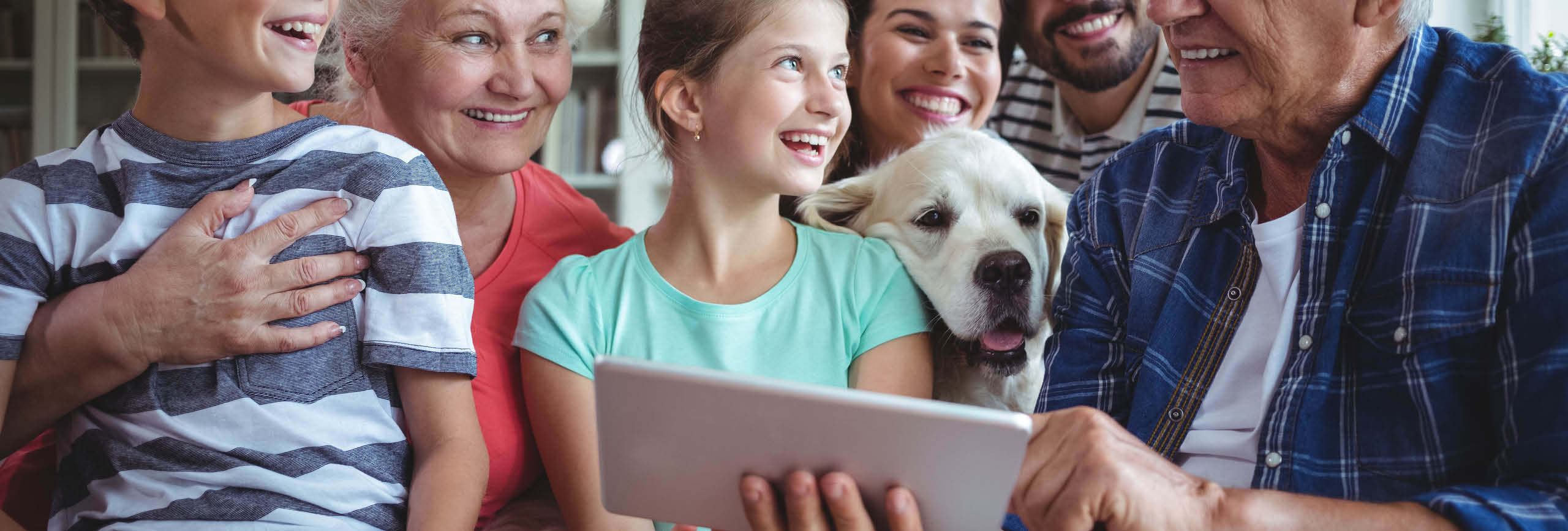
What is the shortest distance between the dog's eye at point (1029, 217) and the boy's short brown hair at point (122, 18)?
3.95 ft

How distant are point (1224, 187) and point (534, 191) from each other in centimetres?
107

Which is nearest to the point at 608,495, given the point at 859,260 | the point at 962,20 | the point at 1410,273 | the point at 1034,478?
the point at 1034,478

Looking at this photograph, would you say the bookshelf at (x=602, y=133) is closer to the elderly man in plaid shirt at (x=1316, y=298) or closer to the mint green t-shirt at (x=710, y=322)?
the mint green t-shirt at (x=710, y=322)

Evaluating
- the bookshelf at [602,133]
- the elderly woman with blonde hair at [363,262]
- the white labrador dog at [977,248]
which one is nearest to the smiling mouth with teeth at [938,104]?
the white labrador dog at [977,248]

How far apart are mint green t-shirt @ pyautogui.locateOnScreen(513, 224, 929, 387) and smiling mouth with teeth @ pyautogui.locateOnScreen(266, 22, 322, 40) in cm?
42

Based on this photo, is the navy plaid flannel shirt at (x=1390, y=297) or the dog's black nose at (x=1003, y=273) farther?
the dog's black nose at (x=1003, y=273)

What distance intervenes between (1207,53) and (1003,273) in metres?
0.41

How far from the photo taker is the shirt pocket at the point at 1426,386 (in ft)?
3.35

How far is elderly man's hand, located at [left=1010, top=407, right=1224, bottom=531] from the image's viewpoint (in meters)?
0.94

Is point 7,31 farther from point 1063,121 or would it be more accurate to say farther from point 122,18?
point 1063,121

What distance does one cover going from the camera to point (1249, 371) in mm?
1257

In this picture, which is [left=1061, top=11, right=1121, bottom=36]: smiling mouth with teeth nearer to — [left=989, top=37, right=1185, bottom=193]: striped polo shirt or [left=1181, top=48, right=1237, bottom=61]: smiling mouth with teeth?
[left=989, top=37, right=1185, bottom=193]: striped polo shirt

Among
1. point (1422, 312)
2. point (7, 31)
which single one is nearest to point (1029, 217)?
point (1422, 312)

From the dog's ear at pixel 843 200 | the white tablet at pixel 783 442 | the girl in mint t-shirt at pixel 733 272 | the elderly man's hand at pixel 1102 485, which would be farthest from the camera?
the dog's ear at pixel 843 200
